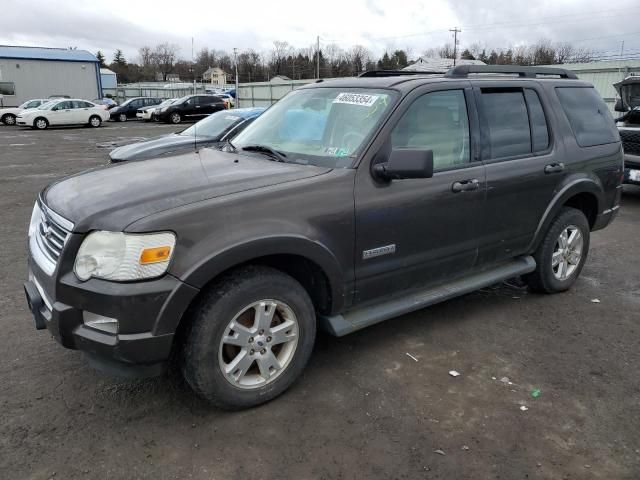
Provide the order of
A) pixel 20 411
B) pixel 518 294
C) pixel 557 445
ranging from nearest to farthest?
pixel 557 445 < pixel 20 411 < pixel 518 294

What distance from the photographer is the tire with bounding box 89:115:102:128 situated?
28172 millimetres

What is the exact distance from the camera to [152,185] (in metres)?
3.02

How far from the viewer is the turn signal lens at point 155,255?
2.59 meters

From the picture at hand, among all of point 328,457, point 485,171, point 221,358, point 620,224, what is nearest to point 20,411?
point 221,358

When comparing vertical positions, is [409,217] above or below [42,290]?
above

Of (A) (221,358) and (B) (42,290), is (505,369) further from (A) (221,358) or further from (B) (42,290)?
(B) (42,290)

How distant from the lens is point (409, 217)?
138 inches

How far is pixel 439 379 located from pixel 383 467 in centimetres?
96

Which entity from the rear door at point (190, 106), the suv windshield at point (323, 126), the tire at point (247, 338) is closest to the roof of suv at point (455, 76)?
the suv windshield at point (323, 126)

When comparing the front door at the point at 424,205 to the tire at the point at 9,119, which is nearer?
the front door at the point at 424,205

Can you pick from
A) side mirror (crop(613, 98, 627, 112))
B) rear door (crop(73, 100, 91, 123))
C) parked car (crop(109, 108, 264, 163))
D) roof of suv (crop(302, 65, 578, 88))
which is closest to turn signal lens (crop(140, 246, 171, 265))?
roof of suv (crop(302, 65, 578, 88))

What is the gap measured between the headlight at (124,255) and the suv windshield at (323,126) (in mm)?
1223

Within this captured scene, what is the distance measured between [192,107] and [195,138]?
2337 cm

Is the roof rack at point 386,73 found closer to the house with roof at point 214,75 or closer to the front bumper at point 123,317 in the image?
the front bumper at point 123,317
